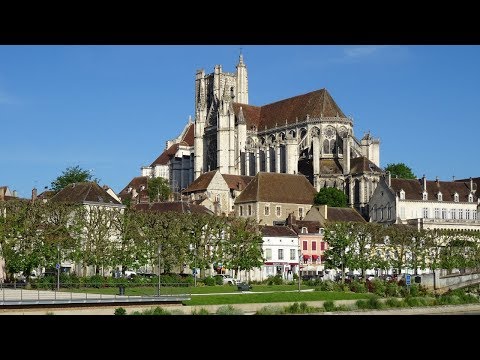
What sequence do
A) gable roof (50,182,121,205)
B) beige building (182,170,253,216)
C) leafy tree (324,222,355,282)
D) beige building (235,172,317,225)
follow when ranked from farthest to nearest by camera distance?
beige building (182,170,253,216) < beige building (235,172,317,225) < gable roof (50,182,121,205) < leafy tree (324,222,355,282)

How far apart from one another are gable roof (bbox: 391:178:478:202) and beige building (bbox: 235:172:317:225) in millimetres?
10304

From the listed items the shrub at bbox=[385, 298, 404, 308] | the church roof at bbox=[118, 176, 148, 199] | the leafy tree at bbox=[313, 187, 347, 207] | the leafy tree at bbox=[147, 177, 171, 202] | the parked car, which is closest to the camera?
the shrub at bbox=[385, 298, 404, 308]

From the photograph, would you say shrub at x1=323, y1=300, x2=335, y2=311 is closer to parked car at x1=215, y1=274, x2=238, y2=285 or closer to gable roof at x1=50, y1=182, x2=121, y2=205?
parked car at x1=215, y1=274, x2=238, y2=285

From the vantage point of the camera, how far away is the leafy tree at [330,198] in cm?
9175

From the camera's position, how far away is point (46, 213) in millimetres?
44969

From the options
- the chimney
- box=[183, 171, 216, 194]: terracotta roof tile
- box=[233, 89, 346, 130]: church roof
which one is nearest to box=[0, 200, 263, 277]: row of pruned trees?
the chimney

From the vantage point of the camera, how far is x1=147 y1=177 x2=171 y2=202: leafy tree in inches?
4309

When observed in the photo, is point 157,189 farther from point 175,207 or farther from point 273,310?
point 273,310

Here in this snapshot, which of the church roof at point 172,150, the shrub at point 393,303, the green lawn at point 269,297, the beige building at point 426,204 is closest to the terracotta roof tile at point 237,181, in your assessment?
the beige building at point 426,204

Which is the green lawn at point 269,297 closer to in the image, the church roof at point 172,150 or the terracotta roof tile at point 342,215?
the terracotta roof tile at point 342,215
